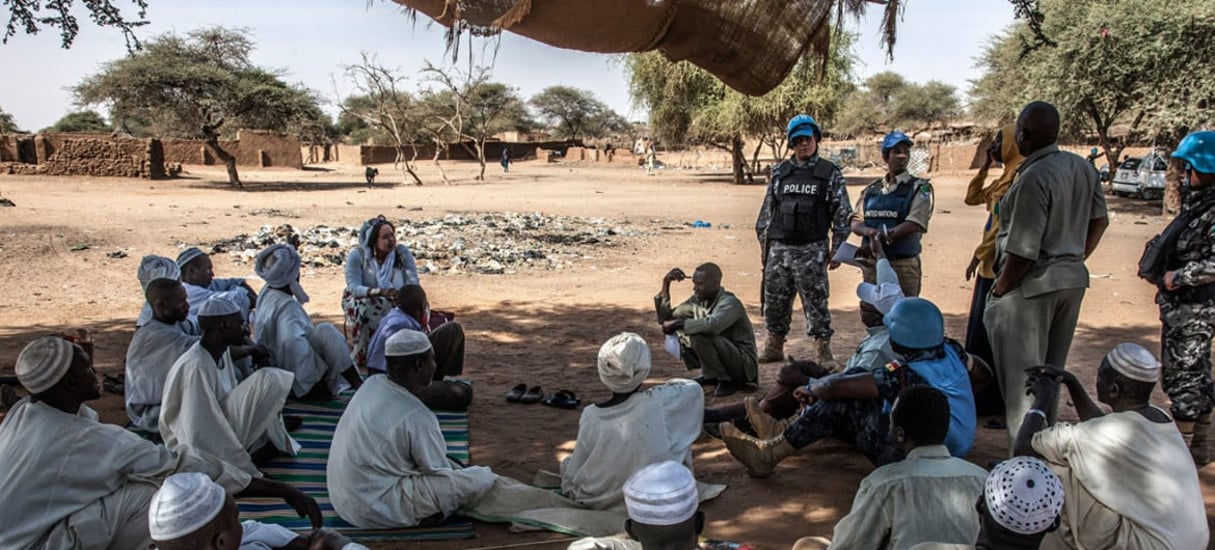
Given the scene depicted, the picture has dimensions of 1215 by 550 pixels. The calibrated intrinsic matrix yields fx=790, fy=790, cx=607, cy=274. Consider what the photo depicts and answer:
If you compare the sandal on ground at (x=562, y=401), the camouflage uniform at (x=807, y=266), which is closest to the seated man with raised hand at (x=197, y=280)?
the sandal on ground at (x=562, y=401)

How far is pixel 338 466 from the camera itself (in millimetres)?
3525

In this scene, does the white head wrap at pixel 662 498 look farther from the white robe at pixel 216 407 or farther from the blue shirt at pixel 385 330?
the blue shirt at pixel 385 330

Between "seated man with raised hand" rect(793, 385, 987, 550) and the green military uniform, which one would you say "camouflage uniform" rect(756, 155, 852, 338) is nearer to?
the green military uniform

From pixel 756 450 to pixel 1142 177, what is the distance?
2333 cm

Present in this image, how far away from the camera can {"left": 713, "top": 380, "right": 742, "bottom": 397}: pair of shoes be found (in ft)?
18.1

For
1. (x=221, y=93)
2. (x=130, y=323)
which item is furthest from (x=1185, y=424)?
(x=221, y=93)

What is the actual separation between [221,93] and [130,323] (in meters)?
22.6

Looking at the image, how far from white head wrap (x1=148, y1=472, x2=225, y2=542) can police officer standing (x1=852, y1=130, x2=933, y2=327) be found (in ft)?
14.9

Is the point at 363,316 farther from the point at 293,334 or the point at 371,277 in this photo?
the point at 293,334

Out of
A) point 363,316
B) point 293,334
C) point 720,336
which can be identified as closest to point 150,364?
point 293,334

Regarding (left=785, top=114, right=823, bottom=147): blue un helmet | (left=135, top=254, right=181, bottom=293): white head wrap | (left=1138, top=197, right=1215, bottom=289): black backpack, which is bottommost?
(left=135, top=254, right=181, bottom=293): white head wrap

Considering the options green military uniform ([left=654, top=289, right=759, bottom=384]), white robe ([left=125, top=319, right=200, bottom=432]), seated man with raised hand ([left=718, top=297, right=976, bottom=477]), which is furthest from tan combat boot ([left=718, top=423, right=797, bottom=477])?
white robe ([left=125, top=319, right=200, bottom=432])

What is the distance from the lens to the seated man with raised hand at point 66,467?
2.68 metres

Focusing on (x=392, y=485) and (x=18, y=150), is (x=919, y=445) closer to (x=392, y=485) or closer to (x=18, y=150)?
(x=392, y=485)
